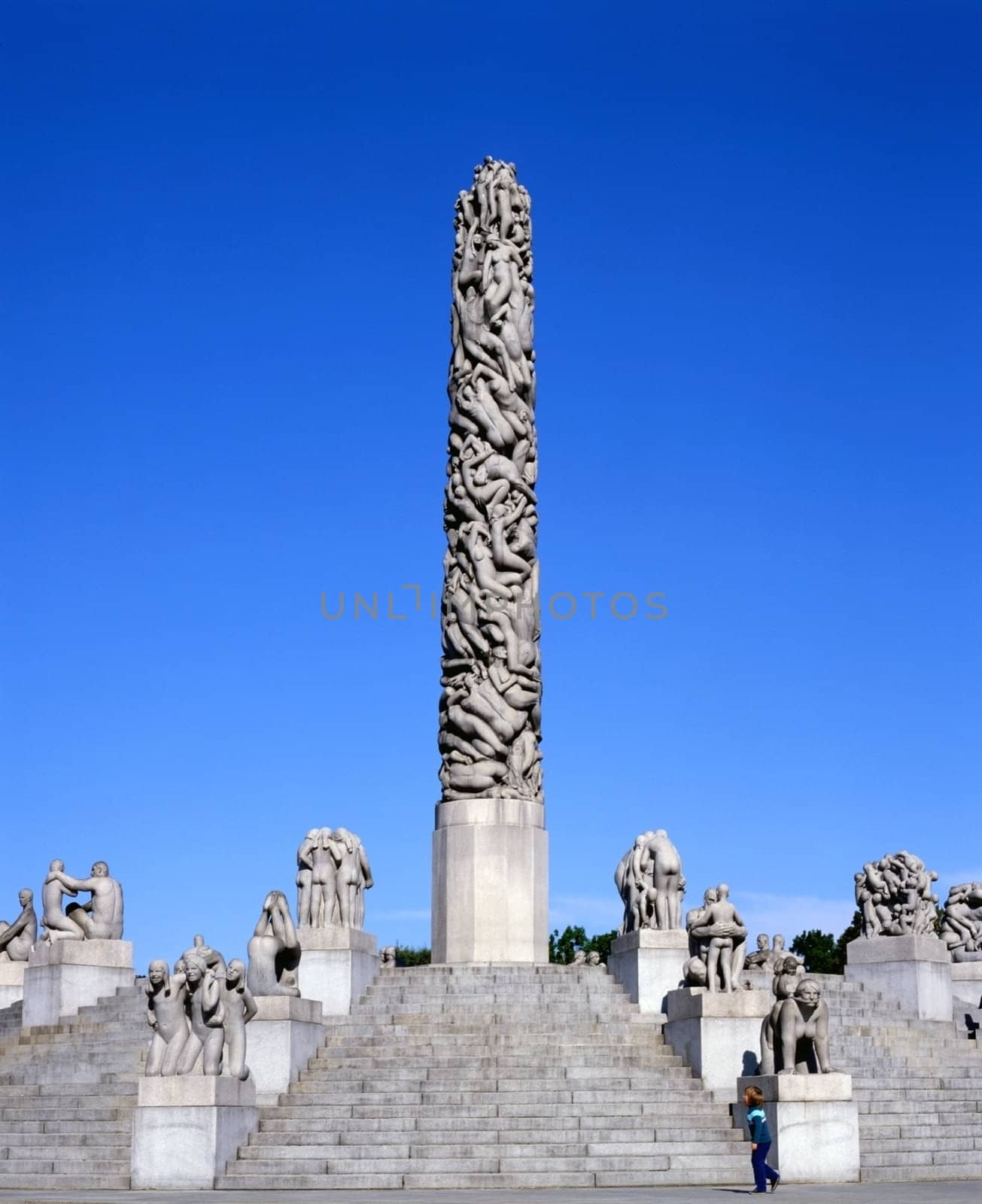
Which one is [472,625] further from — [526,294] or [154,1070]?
[154,1070]

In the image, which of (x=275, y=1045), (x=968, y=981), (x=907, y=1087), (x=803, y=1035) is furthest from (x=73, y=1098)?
(x=968, y=981)

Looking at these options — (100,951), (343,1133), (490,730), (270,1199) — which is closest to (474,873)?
(490,730)

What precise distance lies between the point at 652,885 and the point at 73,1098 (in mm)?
8552

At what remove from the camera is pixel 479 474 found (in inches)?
1104

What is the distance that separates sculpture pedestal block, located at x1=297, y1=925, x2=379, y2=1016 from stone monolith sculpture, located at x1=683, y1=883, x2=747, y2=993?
4.84 meters

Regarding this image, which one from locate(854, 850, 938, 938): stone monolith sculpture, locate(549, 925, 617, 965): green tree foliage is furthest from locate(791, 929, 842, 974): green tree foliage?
locate(854, 850, 938, 938): stone monolith sculpture

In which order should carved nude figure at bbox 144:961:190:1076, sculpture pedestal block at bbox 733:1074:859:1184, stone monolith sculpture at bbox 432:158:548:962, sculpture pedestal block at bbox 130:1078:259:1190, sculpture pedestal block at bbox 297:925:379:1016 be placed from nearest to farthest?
sculpture pedestal block at bbox 130:1078:259:1190
sculpture pedestal block at bbox 733:1074:859:1184
carved nude figure at bbox 144:961:190:1076
sculpture pedestal block at bbox 297:925:379:1016
stone monolith sculpture at bbox 432:158:548:962

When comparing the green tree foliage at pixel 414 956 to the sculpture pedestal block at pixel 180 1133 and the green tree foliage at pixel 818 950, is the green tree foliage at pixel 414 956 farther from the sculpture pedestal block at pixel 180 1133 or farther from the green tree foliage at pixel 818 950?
the sculpture pedestal block at pixel 180 1133

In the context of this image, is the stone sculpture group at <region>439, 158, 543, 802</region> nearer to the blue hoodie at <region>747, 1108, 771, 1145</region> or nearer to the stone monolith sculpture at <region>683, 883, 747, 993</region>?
the stone monolith sculpture at <region>683, 883, 747, 993</region>

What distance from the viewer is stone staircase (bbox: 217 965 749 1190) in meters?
17.8

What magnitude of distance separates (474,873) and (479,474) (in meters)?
6.24

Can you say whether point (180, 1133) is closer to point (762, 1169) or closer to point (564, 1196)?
point (564, 1196)

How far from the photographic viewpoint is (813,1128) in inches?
714

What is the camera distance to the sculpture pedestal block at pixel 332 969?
23.8 m
